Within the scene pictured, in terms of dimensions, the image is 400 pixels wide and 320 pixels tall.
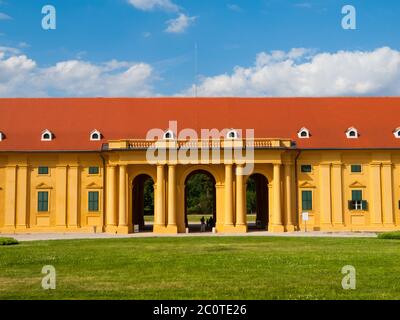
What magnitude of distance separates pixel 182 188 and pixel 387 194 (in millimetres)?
18374

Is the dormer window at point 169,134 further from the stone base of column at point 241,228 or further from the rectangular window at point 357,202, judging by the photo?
the rectangular window at point 357,202

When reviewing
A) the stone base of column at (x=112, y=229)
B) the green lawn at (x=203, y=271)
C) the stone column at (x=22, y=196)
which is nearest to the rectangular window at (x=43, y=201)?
the stone column at (x=22, y=196)

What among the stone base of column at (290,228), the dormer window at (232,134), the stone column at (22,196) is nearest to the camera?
the stone base of column at (290,228)

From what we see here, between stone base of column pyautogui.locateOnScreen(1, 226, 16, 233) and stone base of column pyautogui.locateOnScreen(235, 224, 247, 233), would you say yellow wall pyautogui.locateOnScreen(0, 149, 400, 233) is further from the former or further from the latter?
stone base of column pyautogui.locateOnScreen(235, 224, 247, 233)

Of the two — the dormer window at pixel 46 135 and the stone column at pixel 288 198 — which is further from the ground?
the dormer window at pixel 46 135

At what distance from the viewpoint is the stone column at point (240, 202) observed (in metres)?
45.7

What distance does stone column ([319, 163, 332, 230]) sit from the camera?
47625 millimetres

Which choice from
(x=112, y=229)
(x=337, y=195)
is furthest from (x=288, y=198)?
(x=112, y=229)

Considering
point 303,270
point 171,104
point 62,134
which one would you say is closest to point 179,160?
point 171,104

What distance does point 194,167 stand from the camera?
46.9 metres

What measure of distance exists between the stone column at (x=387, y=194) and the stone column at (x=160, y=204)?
19.7 m

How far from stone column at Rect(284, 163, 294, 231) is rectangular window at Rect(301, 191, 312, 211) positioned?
117 cm
